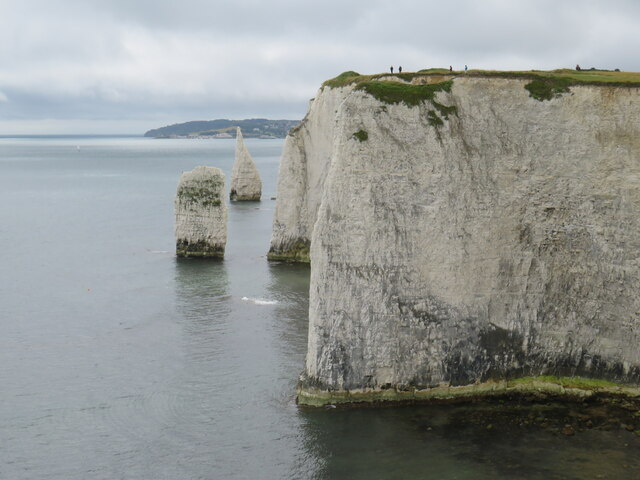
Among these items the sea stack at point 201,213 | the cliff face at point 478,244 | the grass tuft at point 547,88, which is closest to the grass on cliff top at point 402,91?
the cliff face at point 478,244

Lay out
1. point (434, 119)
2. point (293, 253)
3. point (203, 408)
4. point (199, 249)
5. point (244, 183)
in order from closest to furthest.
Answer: point (203, 408) → point (434, 119) → point (293, 253) → point (199, 249) → point (244, 183)

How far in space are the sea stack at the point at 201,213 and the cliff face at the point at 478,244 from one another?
2541 centimetres

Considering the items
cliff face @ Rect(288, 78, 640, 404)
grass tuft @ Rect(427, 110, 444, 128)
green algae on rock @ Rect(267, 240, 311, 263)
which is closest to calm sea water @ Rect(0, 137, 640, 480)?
cliff face @ Rect(288, 78, 640, 404)

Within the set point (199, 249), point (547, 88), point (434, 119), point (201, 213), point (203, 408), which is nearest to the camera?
point (203, 408)

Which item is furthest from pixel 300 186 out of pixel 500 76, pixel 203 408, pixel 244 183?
pixel 244 183

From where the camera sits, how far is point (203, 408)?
1003 inches

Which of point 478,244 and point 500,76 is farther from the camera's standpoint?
point 500,76

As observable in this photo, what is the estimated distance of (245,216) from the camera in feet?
255

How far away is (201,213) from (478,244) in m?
28.6

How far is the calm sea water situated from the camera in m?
21.4

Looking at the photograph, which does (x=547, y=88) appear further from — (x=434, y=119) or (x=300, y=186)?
(x=300, y=186)

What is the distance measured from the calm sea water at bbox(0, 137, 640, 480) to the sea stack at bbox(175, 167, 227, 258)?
12.3ft

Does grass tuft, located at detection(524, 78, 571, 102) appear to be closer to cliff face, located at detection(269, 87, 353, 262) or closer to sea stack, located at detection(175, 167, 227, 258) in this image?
cliff face, located at detection(269, 87, 353, 262)

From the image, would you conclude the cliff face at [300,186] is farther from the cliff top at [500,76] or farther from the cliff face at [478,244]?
the cliff face at [478,244]
